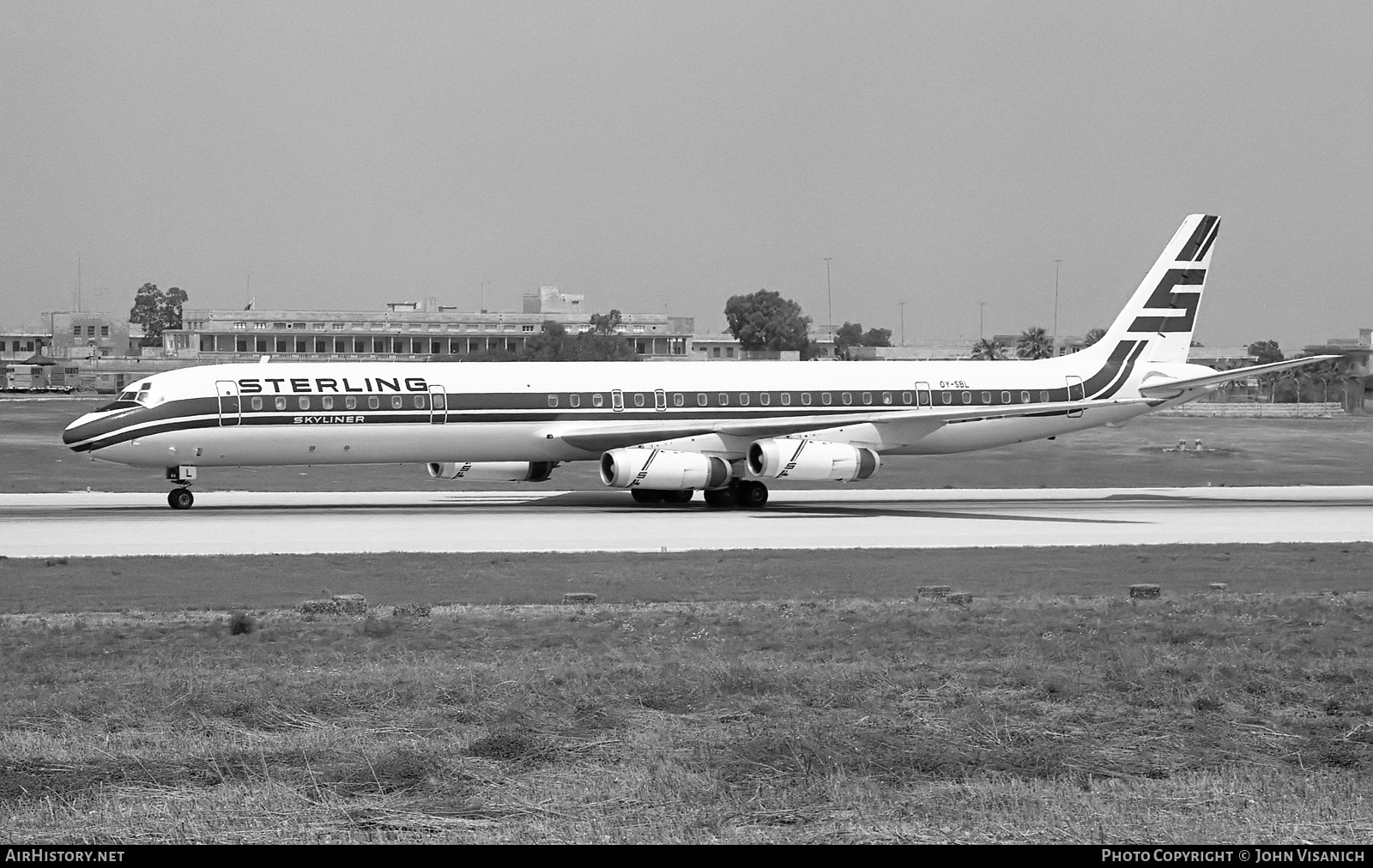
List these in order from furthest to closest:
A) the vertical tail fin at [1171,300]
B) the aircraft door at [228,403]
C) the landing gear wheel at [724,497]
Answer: the vertical tail fin at [1171,300] < the landing gear wheel at [724,497] < the aircraft door at [228,403]

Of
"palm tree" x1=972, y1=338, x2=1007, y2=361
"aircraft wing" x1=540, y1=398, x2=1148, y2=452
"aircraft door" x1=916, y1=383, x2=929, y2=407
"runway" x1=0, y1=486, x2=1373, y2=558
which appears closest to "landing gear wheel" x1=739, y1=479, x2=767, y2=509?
"runway" x1=0, y1=486, x2=1373, y2=558

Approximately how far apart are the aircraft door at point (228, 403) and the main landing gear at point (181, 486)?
173 centimetres

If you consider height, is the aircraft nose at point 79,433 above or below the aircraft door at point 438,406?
below

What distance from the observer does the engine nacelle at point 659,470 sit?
37.9 metres

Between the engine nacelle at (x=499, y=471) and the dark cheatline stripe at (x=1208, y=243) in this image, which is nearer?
the engine nacelle at (x=499, y=471)

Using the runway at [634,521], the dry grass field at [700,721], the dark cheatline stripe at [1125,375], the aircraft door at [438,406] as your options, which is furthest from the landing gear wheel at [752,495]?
the dry grass field at [700,721]

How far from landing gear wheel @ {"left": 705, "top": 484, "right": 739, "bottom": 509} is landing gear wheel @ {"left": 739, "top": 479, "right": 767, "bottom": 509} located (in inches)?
6.4

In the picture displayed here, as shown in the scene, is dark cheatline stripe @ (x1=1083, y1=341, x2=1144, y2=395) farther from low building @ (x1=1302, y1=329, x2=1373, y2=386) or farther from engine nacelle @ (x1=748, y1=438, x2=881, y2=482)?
low building @ (x1=1302, y1=329, x2=1373, y2=386)

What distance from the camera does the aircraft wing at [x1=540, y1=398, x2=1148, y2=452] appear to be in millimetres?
39594

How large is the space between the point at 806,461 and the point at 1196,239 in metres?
16.0

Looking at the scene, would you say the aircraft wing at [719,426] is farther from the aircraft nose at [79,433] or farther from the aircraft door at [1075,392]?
the aircraft nose at [79,433]

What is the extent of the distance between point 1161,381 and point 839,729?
3584cm
